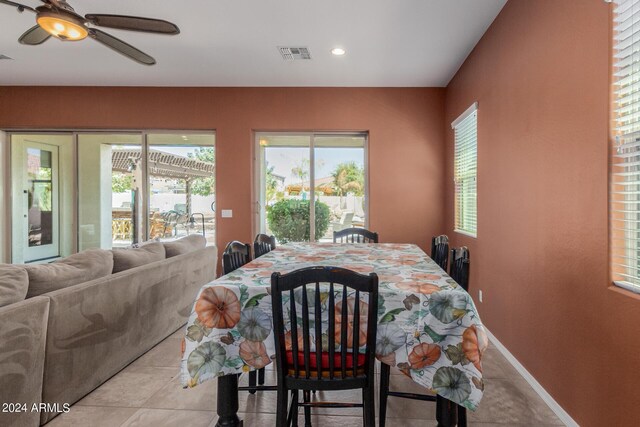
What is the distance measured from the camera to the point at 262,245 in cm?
264

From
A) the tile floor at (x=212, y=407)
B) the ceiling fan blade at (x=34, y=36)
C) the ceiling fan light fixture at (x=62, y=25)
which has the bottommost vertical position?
the tile floor at (x=212, y=407)

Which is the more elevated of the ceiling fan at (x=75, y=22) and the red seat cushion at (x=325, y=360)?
the ceiling fan at (x=75, y=22)


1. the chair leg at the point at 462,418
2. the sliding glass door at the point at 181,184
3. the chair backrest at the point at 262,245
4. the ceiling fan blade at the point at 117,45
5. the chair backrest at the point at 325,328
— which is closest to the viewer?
the chair backrest at the point at 325,328

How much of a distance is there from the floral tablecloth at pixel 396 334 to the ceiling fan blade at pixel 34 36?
243cm

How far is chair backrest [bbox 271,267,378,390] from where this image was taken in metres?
1.28

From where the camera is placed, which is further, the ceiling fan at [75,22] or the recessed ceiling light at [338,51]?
the recessed ceiling light at [338,51]

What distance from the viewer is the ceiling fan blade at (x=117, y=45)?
95.1 inches

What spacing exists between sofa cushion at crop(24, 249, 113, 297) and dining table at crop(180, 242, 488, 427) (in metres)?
1.03

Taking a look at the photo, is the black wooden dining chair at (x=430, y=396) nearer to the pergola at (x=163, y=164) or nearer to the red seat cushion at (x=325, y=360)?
the red seat cushion at (x=325, y=360)

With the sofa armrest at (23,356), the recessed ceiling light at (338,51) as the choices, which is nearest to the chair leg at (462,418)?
the sofa armrest at (23,356)

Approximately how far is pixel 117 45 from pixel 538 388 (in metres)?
3.81

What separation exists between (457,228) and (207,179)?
349cm

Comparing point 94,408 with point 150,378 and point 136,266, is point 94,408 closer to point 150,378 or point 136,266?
point 150,378

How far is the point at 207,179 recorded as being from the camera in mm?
5023
